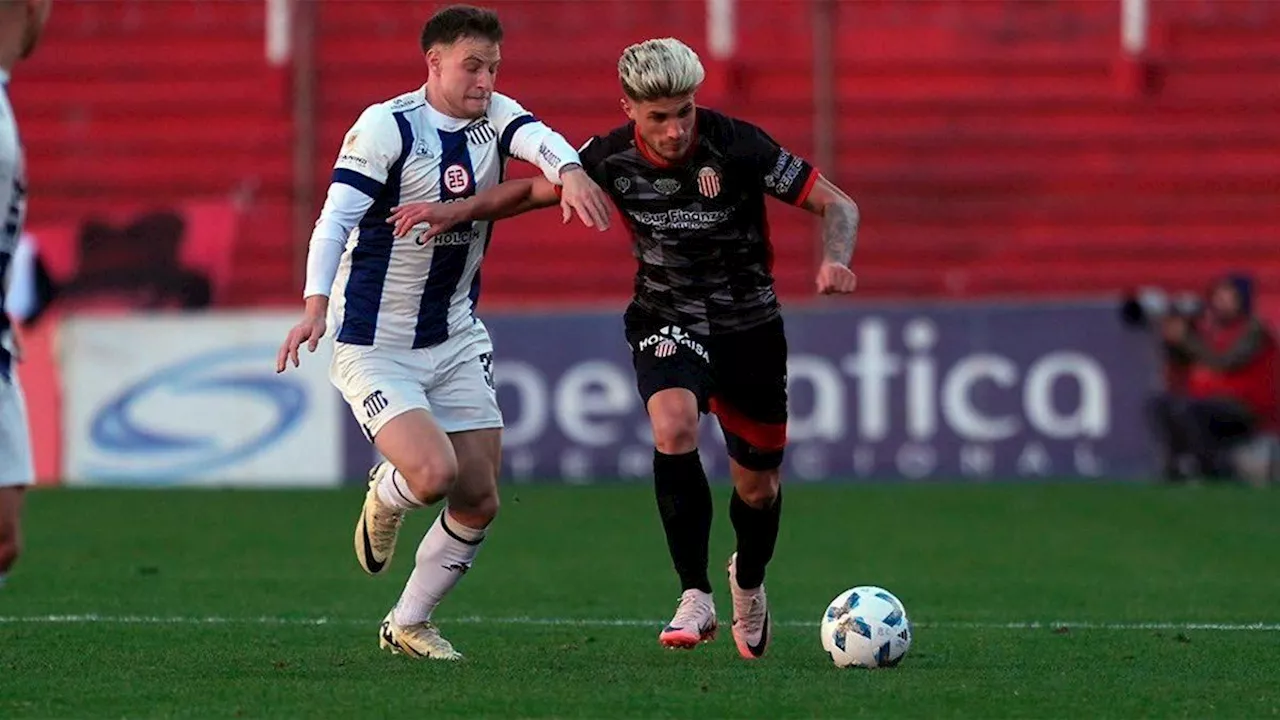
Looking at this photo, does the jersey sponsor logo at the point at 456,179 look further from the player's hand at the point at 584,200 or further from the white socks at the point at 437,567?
the white socks at the point at 437,567

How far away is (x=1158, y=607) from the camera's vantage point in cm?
975

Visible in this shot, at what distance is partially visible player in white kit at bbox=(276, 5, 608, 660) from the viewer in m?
7.76

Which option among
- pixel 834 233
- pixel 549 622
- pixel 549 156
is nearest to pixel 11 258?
pixel 549 156

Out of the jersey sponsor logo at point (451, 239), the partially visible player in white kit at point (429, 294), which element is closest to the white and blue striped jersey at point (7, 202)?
the partially visible player in white kit at point (429, 294)

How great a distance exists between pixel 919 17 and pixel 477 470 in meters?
13.7

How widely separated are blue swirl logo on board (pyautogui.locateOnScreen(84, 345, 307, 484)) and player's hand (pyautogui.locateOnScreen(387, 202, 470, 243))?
964 centimetres

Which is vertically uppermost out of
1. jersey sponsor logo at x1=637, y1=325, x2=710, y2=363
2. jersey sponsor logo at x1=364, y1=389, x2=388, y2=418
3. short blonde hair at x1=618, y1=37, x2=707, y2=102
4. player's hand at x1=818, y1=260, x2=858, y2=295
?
short blonde hair at x1=618, y1=37, x2=707, y2=102

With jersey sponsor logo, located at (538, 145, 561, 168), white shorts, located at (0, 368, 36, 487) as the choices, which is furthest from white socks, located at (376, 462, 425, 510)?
white shorts, located at (0, 368, 36, 487)

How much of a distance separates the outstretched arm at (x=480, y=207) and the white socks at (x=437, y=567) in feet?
3.31

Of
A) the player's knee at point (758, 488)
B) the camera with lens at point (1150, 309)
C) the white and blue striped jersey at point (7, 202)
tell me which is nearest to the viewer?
the white and blue striped jersey at point (7, 202)

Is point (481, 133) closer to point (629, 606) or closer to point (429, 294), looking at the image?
point (429, 294)

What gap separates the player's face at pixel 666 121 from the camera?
25.1 feet

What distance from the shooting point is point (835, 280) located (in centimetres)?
750

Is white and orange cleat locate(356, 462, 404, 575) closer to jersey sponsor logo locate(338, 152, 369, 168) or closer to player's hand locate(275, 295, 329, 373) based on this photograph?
player's hand locate(275, 295, 329, 373)
